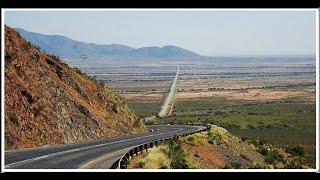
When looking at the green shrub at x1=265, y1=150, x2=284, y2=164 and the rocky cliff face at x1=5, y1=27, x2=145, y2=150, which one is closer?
the rocky cliff face at x1=5, y1=27, x2=145, y2=150

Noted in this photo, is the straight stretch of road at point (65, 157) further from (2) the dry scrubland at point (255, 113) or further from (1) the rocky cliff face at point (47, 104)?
(2) the dry scrubland at point (255, 113)

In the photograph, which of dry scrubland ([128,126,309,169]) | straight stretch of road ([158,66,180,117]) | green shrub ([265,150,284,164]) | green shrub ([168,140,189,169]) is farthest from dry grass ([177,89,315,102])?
green shrub ([168,140,189,169])

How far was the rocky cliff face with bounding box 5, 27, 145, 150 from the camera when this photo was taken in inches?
1330

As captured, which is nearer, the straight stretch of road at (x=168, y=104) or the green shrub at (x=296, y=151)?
the green shrub at (x=296, y=151)

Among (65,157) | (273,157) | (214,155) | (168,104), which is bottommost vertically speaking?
(168,104)

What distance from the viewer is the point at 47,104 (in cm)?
3775

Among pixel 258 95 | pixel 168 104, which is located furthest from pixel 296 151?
pixel 258 95

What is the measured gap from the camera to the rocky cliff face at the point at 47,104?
1330 inches

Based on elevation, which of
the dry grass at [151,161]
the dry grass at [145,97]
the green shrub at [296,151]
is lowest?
the dry grass at [145,97]

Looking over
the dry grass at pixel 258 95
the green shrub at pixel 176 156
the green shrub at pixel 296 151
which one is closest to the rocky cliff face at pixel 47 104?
the green shrub at pixel 176 156

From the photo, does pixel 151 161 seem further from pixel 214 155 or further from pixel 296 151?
pixel 296 151

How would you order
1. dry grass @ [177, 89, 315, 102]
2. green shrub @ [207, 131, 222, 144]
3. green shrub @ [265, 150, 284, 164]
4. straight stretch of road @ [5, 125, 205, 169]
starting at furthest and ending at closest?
dry grass @ [177, 89, 315, 102]
green shrub @ [207, 131, 222, 144]
green shrub @ [265, 150, 284, 164]
straight stretch of road @ [5, 125, 205, 169]

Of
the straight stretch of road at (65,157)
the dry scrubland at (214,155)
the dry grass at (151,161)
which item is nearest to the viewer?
the straight stretch of road at (65,157)

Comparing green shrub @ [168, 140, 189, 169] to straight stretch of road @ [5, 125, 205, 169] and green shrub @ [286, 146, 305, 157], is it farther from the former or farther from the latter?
green shrub @ [286, 146, 305, 157]
